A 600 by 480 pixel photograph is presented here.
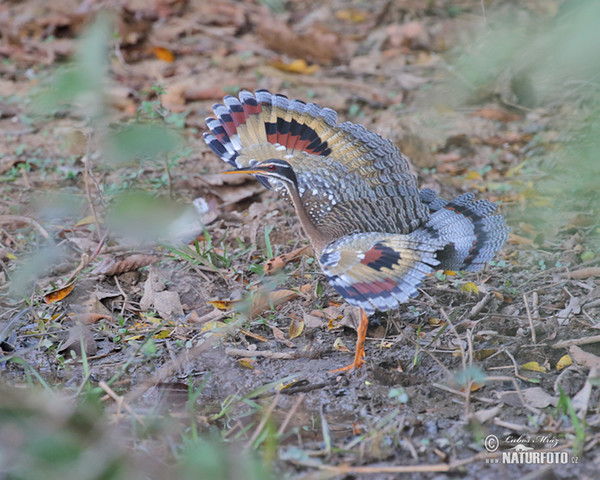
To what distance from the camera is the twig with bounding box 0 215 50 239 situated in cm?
467

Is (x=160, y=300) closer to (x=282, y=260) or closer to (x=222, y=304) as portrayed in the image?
(x=222, y=304)

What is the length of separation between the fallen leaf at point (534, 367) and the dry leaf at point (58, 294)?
2.87 m

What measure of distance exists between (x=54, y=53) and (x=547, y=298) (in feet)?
19.5

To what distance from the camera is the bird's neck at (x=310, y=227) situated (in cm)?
388

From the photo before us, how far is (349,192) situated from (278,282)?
2.30ft

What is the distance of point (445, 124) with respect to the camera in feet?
21.8

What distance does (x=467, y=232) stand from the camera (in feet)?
12.8

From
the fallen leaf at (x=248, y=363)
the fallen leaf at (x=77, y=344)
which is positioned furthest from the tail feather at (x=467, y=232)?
the fallen leaf at (x=77, y=344)

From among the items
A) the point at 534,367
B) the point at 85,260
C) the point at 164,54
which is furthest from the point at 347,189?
the point at 164,54

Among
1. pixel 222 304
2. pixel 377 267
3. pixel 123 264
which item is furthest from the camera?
pixel 123 264

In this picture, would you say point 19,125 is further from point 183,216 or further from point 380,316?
point 183,216

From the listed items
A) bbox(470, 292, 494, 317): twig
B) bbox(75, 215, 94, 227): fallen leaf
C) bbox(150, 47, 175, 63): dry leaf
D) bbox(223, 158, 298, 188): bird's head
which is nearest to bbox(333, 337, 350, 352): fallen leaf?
bbox(470, 292, 494, 317): twig

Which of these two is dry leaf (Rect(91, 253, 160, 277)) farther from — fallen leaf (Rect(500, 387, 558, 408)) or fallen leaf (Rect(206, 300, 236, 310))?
fallen leaf (Rect(500, 387, 558, 408))

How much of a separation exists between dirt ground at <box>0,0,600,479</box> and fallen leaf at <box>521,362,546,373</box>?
0.06ft
